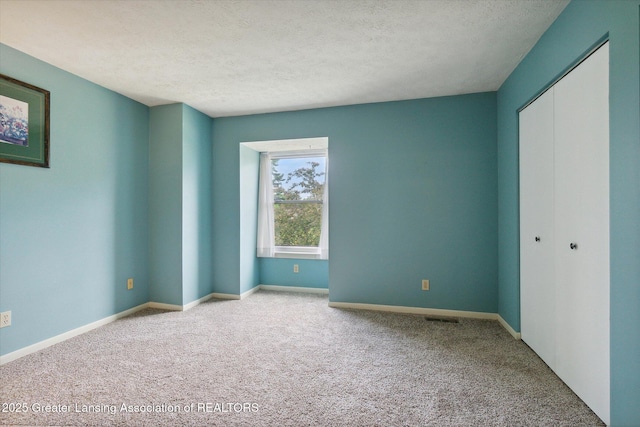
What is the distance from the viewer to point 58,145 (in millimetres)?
2646

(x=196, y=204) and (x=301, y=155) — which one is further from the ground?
(x=301, y=155)

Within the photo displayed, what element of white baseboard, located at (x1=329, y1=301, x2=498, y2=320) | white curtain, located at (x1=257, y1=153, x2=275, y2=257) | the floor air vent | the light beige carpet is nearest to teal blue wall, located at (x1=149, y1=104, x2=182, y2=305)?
the light beige carpet

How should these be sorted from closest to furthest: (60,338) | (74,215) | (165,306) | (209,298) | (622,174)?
(622,174) < (60,338) < (74,215) < (165,306) < (209,298)

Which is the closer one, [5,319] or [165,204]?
[5,319]

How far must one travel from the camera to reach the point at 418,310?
340cm

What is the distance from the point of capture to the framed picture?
2.28 meters

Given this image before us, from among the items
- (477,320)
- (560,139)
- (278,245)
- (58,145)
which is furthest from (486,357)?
(58,145)

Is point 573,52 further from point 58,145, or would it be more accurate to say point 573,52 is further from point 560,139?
point 58,145

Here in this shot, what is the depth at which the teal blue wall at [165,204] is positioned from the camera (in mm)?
3533

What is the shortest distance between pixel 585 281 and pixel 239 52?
9.45 ft

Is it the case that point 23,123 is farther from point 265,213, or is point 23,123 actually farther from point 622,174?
point 622,174

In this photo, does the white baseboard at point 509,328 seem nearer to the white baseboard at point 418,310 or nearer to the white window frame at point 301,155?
the white baseboard at point 418,310

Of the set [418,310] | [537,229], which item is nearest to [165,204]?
[418,310]

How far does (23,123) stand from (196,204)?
5.66 feet
